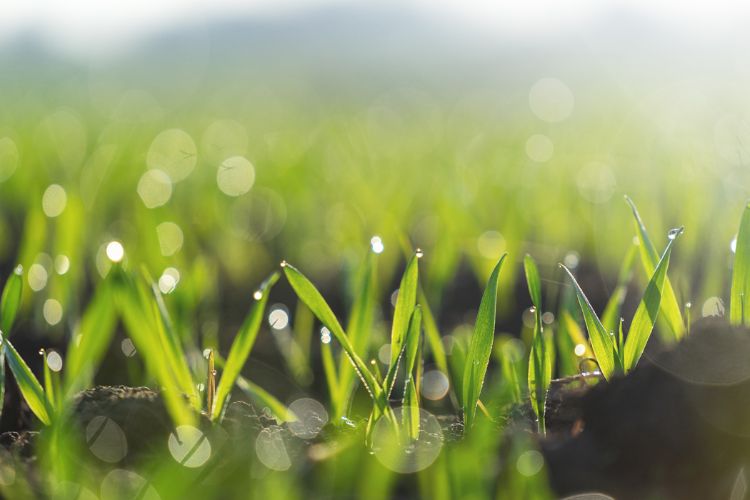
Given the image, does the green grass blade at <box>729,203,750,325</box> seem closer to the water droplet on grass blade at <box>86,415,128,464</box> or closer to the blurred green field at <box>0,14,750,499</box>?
the blurred green field at <box>0,14,750,499</box>

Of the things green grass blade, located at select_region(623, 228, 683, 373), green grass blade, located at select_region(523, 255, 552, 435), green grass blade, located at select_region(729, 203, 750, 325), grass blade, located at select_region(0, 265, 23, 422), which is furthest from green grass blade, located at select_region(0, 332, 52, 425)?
green grass blade, located at select_region(729, 203, 750, 325)

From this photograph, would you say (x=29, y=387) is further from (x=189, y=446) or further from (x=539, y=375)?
(x=539, y=375)

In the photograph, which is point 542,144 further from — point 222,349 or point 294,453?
point 294,453

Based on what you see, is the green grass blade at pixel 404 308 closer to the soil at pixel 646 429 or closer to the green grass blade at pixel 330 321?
the green grass blade at pixel 330 321

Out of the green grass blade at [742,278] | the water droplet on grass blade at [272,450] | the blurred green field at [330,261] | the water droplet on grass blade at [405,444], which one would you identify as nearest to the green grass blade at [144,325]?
the blurred green field at [330,261]

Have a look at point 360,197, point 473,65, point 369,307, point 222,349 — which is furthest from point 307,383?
point 473,65

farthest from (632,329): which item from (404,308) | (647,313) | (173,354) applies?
(173,354)
